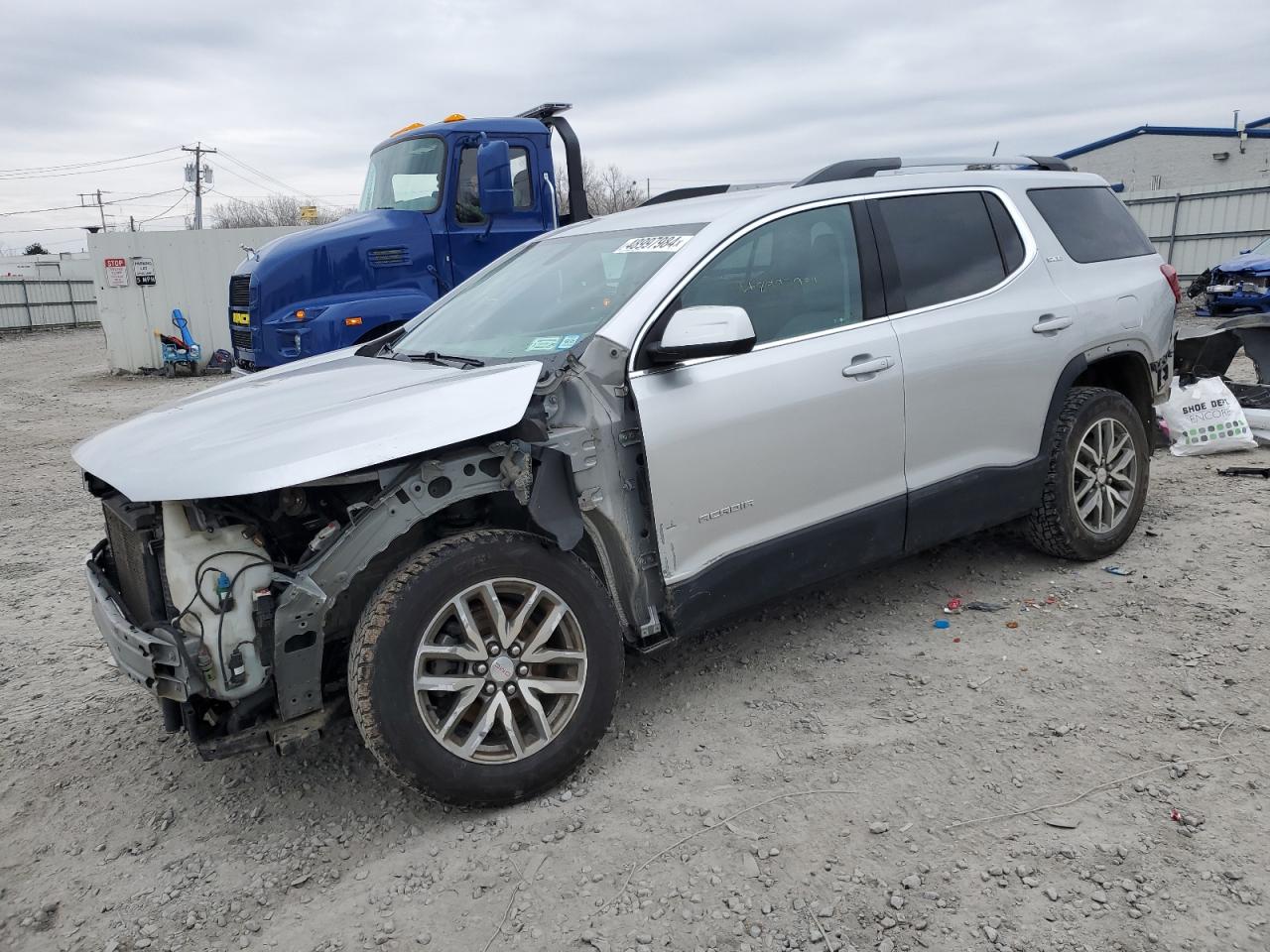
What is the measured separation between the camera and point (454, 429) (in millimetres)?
2869

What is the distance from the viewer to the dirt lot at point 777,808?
2.52 meters

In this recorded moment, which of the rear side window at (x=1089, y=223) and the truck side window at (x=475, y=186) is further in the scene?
the truck side window at (x=475, y=186)

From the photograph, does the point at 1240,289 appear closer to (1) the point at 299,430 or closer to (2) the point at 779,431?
(2) the point at 779,431

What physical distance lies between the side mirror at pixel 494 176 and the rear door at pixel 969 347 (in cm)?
480

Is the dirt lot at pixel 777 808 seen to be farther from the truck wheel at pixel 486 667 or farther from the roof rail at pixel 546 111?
the roof rail at pixel 546 111

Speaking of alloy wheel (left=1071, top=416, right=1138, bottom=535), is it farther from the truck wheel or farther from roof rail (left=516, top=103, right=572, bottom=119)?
roof rail (left=516, top=103, right=572, bottom=119)

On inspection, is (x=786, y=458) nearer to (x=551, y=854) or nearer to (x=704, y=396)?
(x=704, y=396)

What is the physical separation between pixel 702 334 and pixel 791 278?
2.34ft

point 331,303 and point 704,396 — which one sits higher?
point 331,303

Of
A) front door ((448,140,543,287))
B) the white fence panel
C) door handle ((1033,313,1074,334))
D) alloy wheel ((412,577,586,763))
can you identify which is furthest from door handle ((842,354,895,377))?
the white fence panel

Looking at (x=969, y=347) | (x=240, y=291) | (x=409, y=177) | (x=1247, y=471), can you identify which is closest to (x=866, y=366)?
(x=969, y=347)

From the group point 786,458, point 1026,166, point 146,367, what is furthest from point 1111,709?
point 146,367

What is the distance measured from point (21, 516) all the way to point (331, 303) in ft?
9.57

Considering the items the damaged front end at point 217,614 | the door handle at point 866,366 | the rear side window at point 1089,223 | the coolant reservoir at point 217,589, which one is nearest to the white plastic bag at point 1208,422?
the rear side window at point 1089,223
